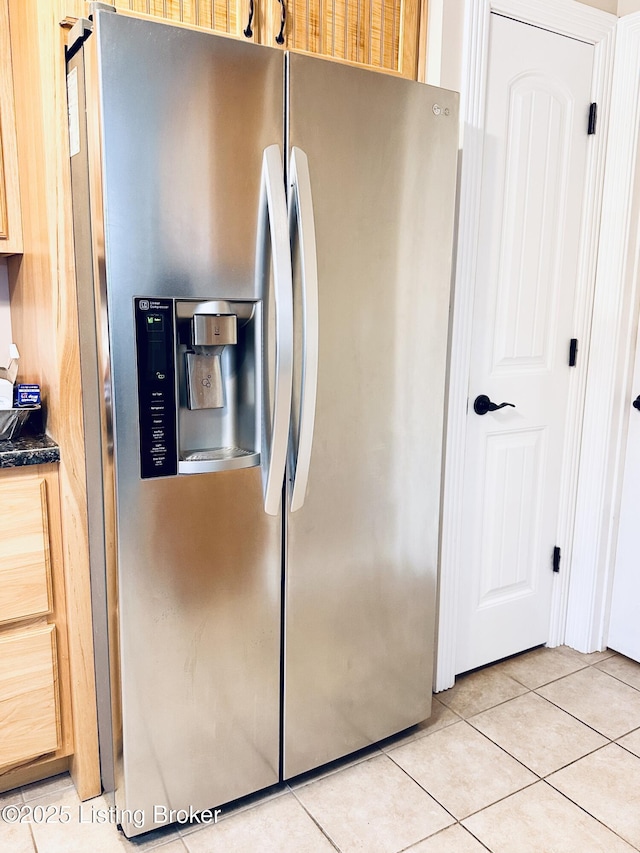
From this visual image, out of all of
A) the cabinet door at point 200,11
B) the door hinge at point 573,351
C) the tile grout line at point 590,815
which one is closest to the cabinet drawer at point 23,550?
the cabinet door at point 200,11

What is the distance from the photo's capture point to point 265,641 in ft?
5.51

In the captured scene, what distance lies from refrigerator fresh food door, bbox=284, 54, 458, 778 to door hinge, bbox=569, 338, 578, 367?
771 millimetres

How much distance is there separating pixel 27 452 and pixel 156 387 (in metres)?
0.39

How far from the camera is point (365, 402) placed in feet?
5.65

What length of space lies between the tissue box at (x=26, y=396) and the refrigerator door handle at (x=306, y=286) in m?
0.67

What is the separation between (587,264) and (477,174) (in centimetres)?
59

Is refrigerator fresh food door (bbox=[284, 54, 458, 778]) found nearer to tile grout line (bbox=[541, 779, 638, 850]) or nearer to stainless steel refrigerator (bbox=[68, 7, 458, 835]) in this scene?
stainless steel refrigerator (bbox=[68, 7, 458, 835])

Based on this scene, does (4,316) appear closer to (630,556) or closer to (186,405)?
(186,405)

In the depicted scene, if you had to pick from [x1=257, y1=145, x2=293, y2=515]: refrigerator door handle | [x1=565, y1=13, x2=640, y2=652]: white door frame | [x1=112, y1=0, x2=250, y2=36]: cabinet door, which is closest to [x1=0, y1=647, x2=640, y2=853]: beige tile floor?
[x1=565, y1=13, x2=640, y2=652]: white door frame

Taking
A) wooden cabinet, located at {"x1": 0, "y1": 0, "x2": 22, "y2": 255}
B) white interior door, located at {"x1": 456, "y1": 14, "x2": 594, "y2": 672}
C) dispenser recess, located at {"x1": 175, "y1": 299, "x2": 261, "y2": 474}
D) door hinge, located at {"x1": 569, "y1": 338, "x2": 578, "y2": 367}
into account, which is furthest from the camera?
door hinge, located at {"x1": 569, "y1": 338, "x2": 578, "y2": 367}

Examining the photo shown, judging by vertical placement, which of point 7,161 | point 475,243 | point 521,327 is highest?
point 7,161

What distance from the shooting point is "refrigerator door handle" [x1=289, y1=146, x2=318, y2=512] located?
4.93ft

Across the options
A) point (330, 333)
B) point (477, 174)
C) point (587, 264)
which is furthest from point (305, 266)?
point (587, 264)

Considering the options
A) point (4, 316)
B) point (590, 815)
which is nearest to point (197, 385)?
point (4, 316)
